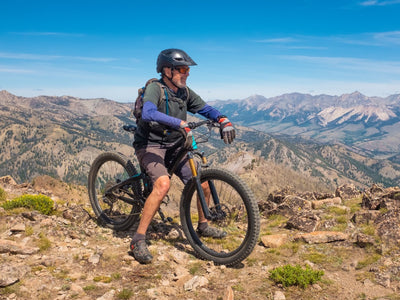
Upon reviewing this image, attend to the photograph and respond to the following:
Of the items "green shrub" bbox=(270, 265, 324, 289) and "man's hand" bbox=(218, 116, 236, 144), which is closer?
"green shrub" bbox=(270, 265, 324, 289)

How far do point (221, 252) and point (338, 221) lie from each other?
4.45 meters

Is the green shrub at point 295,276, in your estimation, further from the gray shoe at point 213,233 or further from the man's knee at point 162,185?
the man's knee at point 162,185

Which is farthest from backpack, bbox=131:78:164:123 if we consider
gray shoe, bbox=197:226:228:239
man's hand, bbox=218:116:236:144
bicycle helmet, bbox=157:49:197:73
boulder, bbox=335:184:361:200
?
boulder, bbox=335:184:361:200

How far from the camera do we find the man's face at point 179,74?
23.0ft

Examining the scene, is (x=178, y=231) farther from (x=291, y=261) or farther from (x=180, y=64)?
(x=180, y=64)

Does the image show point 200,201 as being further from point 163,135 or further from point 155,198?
point 163,135

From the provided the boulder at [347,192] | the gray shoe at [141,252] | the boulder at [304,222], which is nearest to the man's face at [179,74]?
the gray shoe at [141,252]

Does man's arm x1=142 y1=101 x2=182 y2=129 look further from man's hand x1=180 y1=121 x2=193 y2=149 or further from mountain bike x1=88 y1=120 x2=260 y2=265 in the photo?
mountain bike x1=88 y1=120 x2=260 y2=265

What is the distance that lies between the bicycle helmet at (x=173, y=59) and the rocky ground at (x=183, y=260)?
4572mm

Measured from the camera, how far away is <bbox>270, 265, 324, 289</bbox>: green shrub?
5.58m

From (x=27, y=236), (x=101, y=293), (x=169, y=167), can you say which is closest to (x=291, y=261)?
(x=169, y=167)

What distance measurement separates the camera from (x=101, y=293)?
5.34 metres

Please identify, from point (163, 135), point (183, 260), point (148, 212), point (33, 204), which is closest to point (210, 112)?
point (163, 135)

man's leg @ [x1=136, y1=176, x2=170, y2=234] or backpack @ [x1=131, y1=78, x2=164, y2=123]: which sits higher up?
backpack @ [x1=131, y1=78, x2=164, y2=123]
